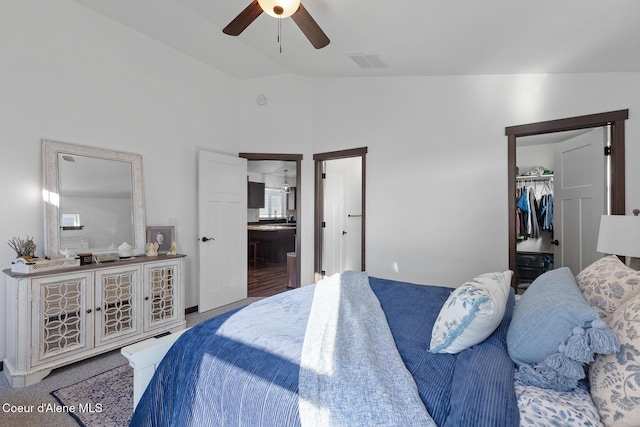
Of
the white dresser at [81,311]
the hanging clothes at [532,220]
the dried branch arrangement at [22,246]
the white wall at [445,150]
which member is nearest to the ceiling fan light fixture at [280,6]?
the white wall at [445,150]

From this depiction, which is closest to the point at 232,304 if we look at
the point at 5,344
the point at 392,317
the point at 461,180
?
the point at 5,344

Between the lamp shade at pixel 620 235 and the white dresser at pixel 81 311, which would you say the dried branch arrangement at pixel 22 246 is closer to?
the white dresser at pixel 81 311

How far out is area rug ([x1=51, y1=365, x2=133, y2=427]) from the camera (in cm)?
180

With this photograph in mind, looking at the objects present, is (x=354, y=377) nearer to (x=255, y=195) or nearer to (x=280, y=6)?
(x=280, y=6)

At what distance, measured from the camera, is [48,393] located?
81.3 inches

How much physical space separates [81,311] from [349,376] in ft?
7.91

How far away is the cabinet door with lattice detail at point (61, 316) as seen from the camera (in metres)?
2.20

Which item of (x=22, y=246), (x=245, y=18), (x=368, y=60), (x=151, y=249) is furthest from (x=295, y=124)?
(x=22, y=246)

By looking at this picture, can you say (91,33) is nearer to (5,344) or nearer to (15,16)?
(15,16)

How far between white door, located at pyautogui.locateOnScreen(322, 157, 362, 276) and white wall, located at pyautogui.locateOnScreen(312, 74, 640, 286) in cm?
83

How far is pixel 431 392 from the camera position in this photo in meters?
1.00

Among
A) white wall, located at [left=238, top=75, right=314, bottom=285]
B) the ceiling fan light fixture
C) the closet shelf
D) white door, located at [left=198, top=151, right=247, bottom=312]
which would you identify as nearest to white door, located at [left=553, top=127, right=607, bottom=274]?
the closet shelf

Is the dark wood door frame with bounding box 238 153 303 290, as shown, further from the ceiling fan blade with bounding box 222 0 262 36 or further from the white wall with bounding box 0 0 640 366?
the ceiling fan blade with bounding box 222 0 262 36

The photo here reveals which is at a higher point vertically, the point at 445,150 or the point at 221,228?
the point at 445,150
